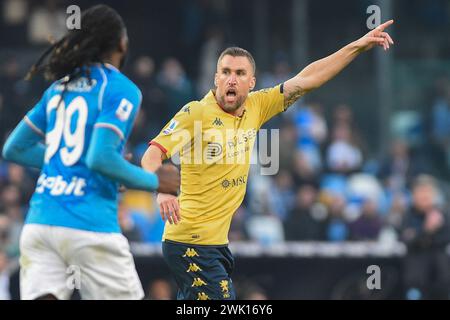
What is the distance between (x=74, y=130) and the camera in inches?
247

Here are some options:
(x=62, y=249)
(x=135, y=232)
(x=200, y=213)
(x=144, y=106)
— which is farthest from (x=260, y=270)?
(x=62, y=249)

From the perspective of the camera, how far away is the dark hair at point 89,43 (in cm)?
645

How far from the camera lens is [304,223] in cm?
1475

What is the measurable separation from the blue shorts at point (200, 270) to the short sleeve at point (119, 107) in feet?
5.62

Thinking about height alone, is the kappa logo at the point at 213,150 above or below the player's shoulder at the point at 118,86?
below

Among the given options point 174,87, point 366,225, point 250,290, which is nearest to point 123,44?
point 250,290

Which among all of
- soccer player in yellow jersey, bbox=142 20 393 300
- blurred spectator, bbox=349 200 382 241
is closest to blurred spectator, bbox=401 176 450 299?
blurred spectator, bbox=349 200 382 241

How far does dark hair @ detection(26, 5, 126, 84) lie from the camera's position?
254 inches

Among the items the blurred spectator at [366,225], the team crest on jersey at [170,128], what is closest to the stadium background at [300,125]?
the blurred spectator at [366,225]

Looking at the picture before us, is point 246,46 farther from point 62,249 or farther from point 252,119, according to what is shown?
point 62,249

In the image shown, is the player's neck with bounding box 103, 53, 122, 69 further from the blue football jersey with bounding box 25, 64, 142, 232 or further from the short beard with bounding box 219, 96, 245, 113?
the short beard with bounding box 219, 96, 245, 113

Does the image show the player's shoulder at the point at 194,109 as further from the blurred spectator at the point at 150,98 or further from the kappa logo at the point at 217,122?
the blurred spectator at the point at 150,98

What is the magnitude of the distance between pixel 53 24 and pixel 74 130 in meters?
11.8

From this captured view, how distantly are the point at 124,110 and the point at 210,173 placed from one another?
1641 mm
